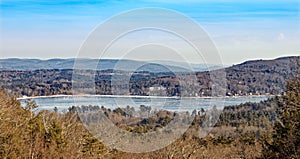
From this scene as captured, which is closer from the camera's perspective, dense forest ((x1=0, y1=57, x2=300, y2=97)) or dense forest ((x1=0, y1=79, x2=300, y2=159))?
dense forest ((x1=0, y1=79, x2=300, y2=159))

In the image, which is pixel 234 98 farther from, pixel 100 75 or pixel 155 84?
pixel 100 75

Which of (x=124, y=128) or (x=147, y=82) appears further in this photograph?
(x=147, y=82)

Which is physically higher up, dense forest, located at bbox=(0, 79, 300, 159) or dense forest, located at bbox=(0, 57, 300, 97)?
dense forest, located at bbox=(0, 57, 300, 97)

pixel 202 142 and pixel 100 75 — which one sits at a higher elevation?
pixel 100 75

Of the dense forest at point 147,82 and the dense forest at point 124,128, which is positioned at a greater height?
the dense forest at point 147,82

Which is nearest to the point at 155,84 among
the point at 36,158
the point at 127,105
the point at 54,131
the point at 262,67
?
the point at 127,105
